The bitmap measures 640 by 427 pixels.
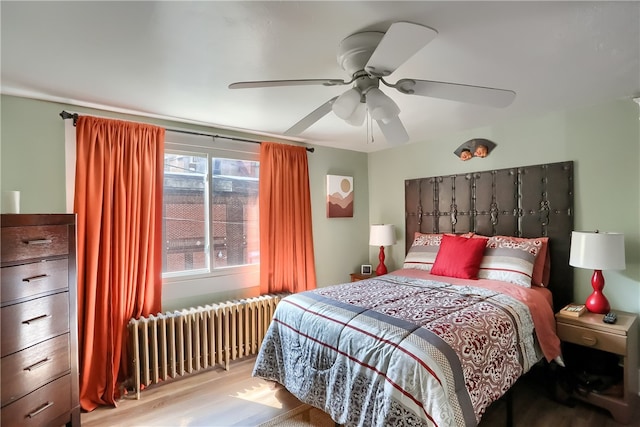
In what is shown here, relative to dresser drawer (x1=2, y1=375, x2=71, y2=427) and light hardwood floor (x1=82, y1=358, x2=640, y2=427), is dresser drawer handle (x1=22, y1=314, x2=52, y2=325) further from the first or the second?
light hardwood floor (x1=82, y1=358, x2=640, y2=427)

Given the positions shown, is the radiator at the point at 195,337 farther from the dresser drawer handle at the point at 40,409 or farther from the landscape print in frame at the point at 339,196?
the landscape print in frame at the point at 339,196

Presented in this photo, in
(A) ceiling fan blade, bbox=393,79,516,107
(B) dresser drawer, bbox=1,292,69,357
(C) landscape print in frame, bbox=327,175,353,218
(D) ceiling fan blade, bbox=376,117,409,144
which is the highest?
(A) ceiling fan blade, bbox=393,79,516,107

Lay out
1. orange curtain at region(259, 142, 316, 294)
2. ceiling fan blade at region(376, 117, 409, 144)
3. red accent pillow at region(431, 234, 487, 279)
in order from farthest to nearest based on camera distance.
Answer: orange curtain at region(259, 142, 316, 294) < red accent pillow at region(431, 234, 487, 279) < ceiling fan blade at region(376, 117, 409, 144)

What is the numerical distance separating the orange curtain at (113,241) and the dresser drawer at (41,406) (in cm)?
39

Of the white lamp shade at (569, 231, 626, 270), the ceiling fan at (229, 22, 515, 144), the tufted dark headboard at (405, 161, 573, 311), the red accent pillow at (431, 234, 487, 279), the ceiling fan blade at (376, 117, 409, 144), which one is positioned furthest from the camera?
the red accent pillow at (431, 234, 487, 279)

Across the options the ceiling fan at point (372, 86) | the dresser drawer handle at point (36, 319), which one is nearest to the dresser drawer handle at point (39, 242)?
the dresser drawer handle at point (36, 319)

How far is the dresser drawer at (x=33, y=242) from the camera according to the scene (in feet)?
5.33

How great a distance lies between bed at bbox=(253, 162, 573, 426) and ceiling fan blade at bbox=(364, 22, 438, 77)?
4.40 ft

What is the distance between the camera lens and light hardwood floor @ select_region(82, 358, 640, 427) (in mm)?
2078

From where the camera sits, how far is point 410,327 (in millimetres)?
1701

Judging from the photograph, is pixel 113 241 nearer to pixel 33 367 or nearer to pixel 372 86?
pixel 33 367

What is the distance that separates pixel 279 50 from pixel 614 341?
2815mm

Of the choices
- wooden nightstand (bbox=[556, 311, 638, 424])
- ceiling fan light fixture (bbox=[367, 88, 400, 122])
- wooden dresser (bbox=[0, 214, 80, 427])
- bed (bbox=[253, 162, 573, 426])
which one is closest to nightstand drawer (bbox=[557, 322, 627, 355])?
wooden nightstand (bbox=[556, 311, 638, 424])

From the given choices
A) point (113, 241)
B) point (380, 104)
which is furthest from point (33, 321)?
point (380, 104)
